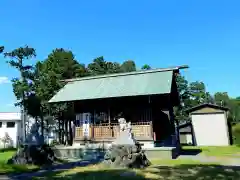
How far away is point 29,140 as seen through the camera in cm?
1557

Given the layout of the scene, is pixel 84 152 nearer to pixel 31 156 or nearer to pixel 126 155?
pixel 31 156

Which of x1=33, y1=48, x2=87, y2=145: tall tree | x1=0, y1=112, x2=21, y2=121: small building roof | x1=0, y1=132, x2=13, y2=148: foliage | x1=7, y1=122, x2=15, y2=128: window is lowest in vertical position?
x1=0, y1=132, x2=13, y2=148: foliage

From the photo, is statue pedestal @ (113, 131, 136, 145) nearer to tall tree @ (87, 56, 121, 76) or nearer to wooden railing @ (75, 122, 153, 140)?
wooden railing @ (75, 122, 153, 140)

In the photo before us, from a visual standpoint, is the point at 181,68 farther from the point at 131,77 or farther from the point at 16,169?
the point at 16,169

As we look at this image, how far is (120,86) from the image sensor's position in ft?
70.1

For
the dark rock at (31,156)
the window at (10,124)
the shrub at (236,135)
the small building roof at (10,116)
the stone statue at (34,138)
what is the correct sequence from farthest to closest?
the window at (10,124) < the small building roof at (10,116) < the shrub at (236,135) < the stone statue at (34,138) < the dark rock at (31,156)

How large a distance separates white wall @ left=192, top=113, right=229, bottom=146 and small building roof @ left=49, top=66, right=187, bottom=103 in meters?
13.9

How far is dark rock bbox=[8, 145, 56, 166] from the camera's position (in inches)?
572

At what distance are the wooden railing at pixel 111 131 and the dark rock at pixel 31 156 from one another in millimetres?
5909

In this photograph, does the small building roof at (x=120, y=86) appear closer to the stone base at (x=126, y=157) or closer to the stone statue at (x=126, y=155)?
the stone statue at (x=126, y=155)

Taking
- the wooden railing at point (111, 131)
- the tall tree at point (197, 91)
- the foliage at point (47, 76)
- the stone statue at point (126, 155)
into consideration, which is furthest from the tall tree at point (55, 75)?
the tall tree at point (197, 91)

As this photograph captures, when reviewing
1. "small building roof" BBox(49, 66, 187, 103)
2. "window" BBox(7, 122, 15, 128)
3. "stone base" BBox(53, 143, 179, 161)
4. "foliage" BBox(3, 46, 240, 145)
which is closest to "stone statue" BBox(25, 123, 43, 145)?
"stone base" BBox(53, 143, 179, 161)

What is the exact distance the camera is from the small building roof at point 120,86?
763 inches

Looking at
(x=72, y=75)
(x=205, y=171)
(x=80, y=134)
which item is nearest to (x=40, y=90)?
(x=72, y=75)
